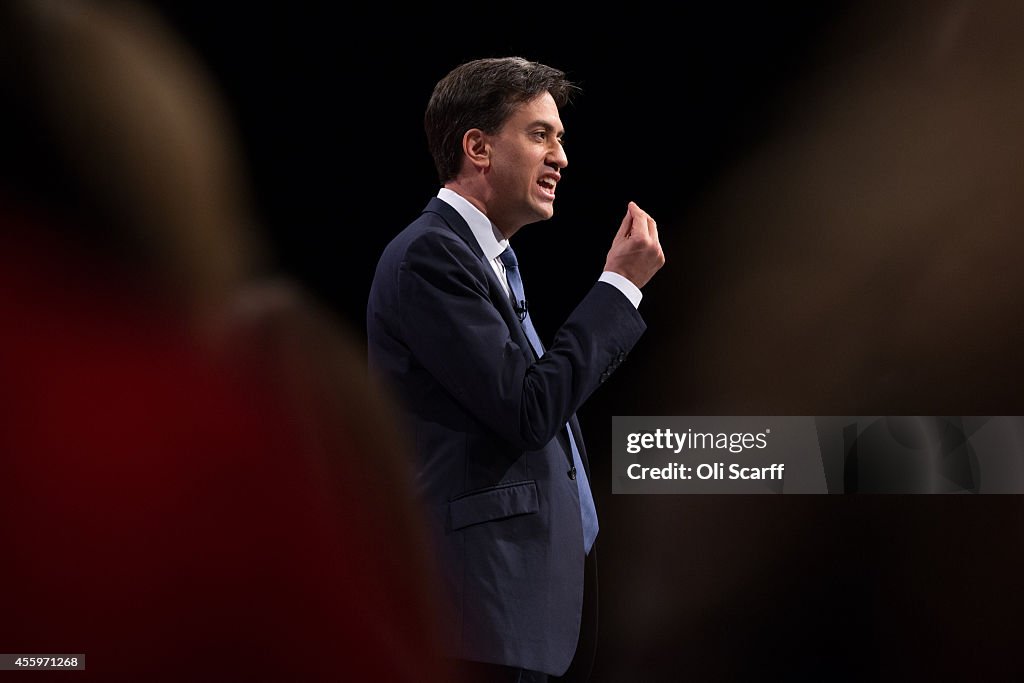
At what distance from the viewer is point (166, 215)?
2.10m

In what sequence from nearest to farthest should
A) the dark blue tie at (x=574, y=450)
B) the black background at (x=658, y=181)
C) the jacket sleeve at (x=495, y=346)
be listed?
the jacket sleeve at (x=495, y=346)
the dark blue tie at (x=574, y=450)
the black background at (x=658, y=181)

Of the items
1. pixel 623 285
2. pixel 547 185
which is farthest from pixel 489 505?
pixel 547 185

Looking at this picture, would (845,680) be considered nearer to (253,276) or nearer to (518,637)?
(518,637)

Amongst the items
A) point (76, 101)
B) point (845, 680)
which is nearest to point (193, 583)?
point (76, 101)

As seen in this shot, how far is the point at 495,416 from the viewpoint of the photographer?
1.22 m

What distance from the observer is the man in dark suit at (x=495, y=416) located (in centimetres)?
123

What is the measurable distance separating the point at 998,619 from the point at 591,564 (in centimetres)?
122

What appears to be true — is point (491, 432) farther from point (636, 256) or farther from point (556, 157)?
point (556, 157)

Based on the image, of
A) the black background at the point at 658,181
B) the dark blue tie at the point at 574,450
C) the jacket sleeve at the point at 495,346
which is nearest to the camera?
the jacket sleeve at the point at 495,346

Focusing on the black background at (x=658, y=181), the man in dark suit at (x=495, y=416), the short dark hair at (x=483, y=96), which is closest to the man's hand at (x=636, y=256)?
the man in dark suit at (x=495, y=416)

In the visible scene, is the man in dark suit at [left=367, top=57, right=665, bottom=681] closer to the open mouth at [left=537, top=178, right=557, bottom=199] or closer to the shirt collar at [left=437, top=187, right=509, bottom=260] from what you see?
the shirt collar at [left=437, top=187, right=509, bottom=260]

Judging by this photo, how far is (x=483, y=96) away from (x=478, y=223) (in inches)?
8.1

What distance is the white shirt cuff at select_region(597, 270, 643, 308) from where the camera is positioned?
129 cm

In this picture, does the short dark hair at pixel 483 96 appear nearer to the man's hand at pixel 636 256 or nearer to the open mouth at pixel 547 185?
the open mouth at pixel 547 185
